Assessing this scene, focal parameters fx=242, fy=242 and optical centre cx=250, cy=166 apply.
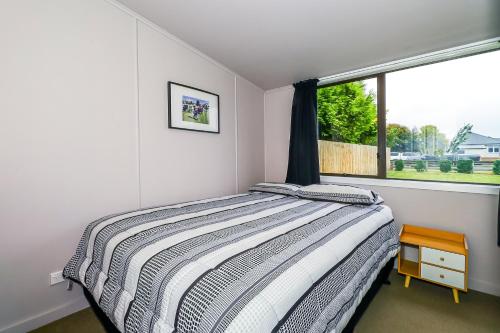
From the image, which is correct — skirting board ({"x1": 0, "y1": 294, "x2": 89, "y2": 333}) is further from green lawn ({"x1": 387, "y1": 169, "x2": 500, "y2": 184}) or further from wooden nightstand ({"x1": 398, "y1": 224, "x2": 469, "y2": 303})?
green lawn ({"x1": 387, "y1": 169, "x2": 500, "y2": 184})

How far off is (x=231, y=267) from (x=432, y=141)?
8.44 ft

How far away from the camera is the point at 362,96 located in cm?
290

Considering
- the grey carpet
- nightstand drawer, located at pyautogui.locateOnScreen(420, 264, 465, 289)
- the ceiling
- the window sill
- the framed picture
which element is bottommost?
the grey carpet

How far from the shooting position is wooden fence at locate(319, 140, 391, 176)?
285 cm

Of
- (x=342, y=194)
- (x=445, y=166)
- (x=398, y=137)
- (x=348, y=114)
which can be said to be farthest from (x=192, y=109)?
(x=445, y=166)

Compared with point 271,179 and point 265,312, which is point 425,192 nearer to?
point 271,179

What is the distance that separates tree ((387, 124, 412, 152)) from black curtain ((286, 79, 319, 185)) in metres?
0.81

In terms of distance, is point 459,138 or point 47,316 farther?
point 459,138

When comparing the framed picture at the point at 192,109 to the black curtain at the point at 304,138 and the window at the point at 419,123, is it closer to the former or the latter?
the black curtain at the point at 304,138

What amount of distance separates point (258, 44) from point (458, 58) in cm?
192

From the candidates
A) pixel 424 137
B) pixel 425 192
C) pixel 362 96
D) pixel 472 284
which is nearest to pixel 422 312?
pixel 472 284

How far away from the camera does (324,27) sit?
215cm

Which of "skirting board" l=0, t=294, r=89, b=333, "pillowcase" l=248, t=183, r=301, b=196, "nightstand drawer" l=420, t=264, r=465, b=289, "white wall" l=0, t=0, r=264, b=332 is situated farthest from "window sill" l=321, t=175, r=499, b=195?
"skirting board" l=0, t=294, r=89, b=333

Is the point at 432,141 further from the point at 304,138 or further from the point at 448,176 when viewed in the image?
the point at 304,138
